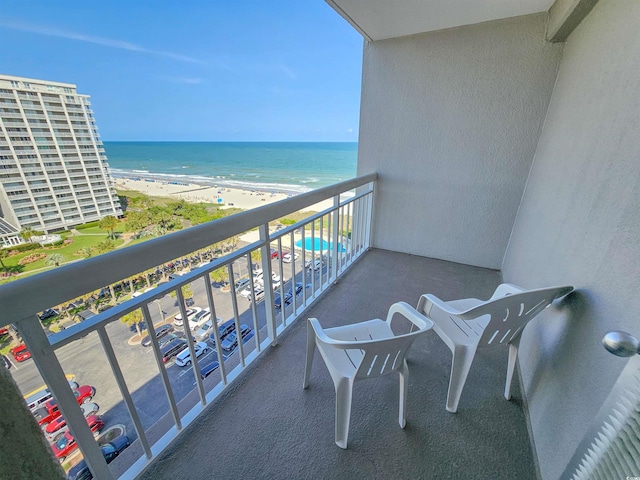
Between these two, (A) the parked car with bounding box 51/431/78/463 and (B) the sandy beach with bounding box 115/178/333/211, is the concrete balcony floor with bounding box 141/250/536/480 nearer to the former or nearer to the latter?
(A) the parked car with bounding box 51/431/78/463

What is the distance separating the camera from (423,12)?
6.64ft

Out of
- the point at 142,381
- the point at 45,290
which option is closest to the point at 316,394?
the point at 142,381

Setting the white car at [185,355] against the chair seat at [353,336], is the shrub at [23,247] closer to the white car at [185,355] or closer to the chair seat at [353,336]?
the white car at [185,355]

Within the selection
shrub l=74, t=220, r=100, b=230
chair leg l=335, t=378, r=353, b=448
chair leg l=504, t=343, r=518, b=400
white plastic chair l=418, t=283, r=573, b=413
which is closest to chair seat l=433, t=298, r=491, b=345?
white plastic chair l=418, t=283, r=573, b=413

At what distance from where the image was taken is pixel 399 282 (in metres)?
2.52

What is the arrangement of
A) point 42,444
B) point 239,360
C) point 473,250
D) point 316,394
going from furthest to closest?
point 473,250, point 239,360, point 316,394, point 42,444

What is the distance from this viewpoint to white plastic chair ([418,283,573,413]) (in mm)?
1052

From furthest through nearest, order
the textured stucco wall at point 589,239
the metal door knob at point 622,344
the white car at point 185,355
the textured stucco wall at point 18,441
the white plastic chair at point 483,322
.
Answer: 1. the white car at point 185,355
2. the white plastic chair at point 483,322
3. the textured stucco wall at point 589,239
4. the metal door knob at point 622,344
5. the textured stucco wall at point 18,441

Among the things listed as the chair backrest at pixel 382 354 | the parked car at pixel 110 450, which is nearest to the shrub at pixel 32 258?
the parked car at pixel 110 450

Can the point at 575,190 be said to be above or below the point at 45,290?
above

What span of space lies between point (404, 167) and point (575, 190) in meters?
1.69

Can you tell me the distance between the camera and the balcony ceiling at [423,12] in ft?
6.20

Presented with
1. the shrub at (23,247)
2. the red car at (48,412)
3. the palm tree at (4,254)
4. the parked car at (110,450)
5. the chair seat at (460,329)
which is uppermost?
the palm tree at (4,254)

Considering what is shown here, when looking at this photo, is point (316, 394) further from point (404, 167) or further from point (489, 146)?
point (489, 146)
